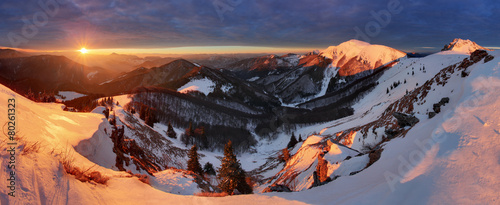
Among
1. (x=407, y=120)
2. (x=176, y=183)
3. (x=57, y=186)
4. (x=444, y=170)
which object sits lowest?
(x=176, y=183)

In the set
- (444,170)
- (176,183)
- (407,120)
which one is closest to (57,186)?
(444,170)

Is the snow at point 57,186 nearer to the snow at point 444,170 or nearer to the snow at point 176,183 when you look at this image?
the snow at point 444,170

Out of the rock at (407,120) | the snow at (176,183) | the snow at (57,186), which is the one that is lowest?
the snow at (176,183)

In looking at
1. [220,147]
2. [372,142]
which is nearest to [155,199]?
[372,142]

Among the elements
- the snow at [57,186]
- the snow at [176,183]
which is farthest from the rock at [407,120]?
the snow at [176,183]

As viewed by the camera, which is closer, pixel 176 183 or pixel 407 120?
pixel 176 183

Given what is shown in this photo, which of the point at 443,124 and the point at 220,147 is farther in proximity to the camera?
the point at 220,147

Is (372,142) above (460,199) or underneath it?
underneath

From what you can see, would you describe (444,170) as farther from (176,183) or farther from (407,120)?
(176,183)

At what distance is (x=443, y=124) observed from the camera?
12898 mm

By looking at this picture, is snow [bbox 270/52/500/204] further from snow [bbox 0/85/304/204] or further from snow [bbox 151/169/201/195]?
snow [bbox 151/169/201/195]

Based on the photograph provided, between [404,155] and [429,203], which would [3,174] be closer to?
[429,203]

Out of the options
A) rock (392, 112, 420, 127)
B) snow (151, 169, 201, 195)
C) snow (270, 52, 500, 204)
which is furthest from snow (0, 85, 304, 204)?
rock (392, 112, 420, 127)

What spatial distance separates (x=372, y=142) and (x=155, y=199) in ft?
114
